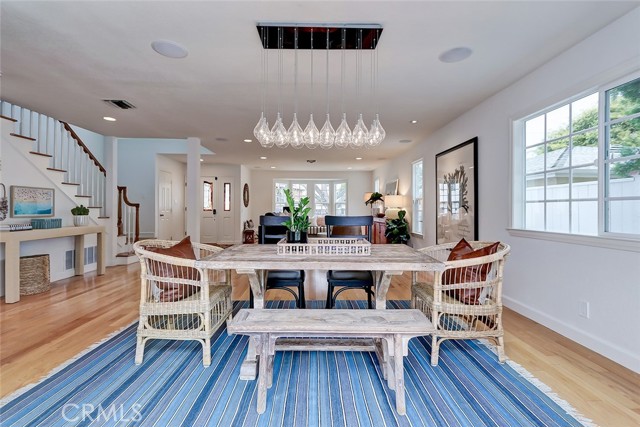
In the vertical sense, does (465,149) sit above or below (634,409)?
above

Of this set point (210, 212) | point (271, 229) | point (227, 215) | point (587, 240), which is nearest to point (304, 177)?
point (227, 215)

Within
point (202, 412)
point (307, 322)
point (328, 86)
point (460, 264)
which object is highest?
point (328, 86)

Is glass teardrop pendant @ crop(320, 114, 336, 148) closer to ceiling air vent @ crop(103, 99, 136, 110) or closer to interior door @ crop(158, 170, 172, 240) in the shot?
ceiling air vent @ crop(103, 99, 136, 110)

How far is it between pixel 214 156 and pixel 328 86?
5247mm

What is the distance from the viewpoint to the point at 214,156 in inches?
300

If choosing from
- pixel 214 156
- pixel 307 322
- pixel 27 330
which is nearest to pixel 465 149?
pixel 307 322

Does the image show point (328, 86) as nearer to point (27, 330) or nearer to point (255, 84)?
point (255, 84)

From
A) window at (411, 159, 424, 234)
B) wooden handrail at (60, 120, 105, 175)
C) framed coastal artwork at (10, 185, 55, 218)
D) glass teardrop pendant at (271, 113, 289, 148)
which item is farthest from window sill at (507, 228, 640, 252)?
wooden handrail at (60, 120, 105, 175)

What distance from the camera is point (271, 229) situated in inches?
135

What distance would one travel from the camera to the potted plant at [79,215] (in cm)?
458

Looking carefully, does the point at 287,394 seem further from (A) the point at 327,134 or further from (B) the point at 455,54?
(B) the point at 455,54

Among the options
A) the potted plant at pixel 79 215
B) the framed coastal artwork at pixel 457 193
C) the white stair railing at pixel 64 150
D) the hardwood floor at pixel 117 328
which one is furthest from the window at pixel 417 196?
the white stair railing at pixel 64 150

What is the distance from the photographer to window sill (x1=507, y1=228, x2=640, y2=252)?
203 cm

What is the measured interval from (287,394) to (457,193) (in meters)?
3.67
